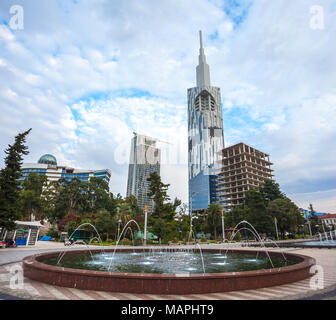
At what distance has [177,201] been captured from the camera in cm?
4041

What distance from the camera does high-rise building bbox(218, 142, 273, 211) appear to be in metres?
82.4

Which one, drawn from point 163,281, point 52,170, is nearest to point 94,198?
point 163,281

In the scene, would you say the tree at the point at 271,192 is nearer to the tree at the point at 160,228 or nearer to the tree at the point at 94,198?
the tree at the point at 160,228

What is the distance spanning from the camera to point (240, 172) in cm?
8488

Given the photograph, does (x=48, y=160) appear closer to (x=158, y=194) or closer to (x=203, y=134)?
(x=203, y=134)

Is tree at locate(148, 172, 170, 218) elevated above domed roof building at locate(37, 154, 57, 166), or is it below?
below

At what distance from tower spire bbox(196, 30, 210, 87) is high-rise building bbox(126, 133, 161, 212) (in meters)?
68.1

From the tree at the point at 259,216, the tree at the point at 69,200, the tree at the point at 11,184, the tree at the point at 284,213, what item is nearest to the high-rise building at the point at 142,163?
the tree at the point at 69,200

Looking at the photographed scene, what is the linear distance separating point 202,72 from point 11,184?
158942 mm

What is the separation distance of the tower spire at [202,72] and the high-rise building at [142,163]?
223 feet

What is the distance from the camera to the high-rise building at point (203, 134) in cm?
13125
